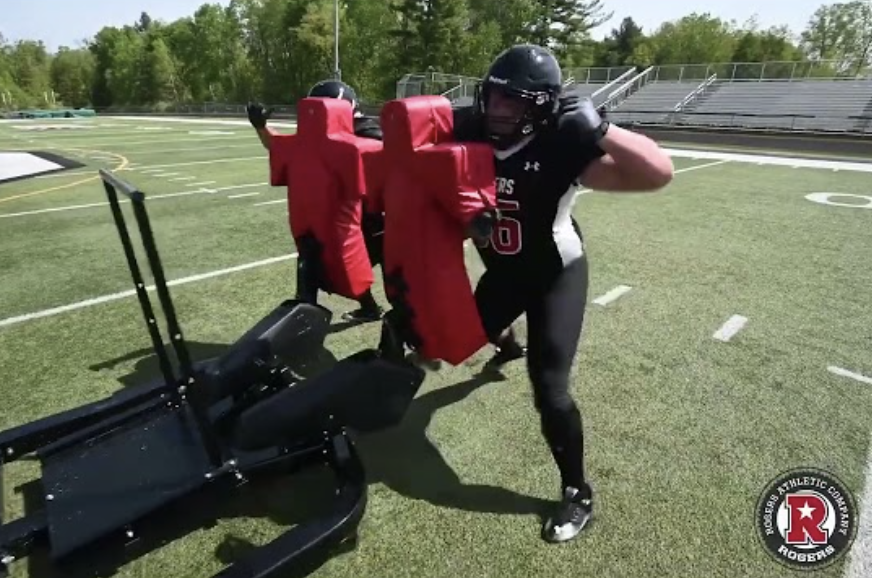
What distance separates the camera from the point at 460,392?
3.37 m

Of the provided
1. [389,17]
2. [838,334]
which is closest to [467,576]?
[838,334]

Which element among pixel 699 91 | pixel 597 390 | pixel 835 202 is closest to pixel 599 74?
pixel 699 91

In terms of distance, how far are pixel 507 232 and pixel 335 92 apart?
6.06 feet

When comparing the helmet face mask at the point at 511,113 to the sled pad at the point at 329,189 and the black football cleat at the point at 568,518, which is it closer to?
the sled pad at the point at 329,189

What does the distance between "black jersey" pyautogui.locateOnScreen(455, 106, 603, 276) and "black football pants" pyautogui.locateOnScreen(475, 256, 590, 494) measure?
7cm

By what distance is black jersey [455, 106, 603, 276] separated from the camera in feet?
7.18

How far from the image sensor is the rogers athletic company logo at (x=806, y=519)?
218 cm

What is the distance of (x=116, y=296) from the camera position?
484cm

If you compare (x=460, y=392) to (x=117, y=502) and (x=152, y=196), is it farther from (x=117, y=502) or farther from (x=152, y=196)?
(x=152, y=196)

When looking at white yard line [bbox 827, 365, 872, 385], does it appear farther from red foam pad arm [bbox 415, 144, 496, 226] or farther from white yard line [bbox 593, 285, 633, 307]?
red foam pad arm [bbox 415, 144, 496, 226]

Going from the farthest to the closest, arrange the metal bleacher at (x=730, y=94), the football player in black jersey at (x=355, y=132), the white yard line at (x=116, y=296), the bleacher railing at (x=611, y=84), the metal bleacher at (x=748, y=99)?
1. the bleacher railing at (x=611, y=84)
2. the metal bleacher at (x=730, y=94)
3. the metal bleacher at (x=748, y=99)
4. the white yard line at (x=116, y=296)
5. the football player in black jersey at (x=355, y=132)

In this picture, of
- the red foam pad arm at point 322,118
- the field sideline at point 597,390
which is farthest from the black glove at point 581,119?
the red foam pad arm at point 322,118

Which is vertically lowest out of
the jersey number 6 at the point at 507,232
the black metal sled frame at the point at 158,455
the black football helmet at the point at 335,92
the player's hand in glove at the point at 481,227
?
the black metal sled frame at the point at 158,455

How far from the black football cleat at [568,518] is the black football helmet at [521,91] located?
146 cm
